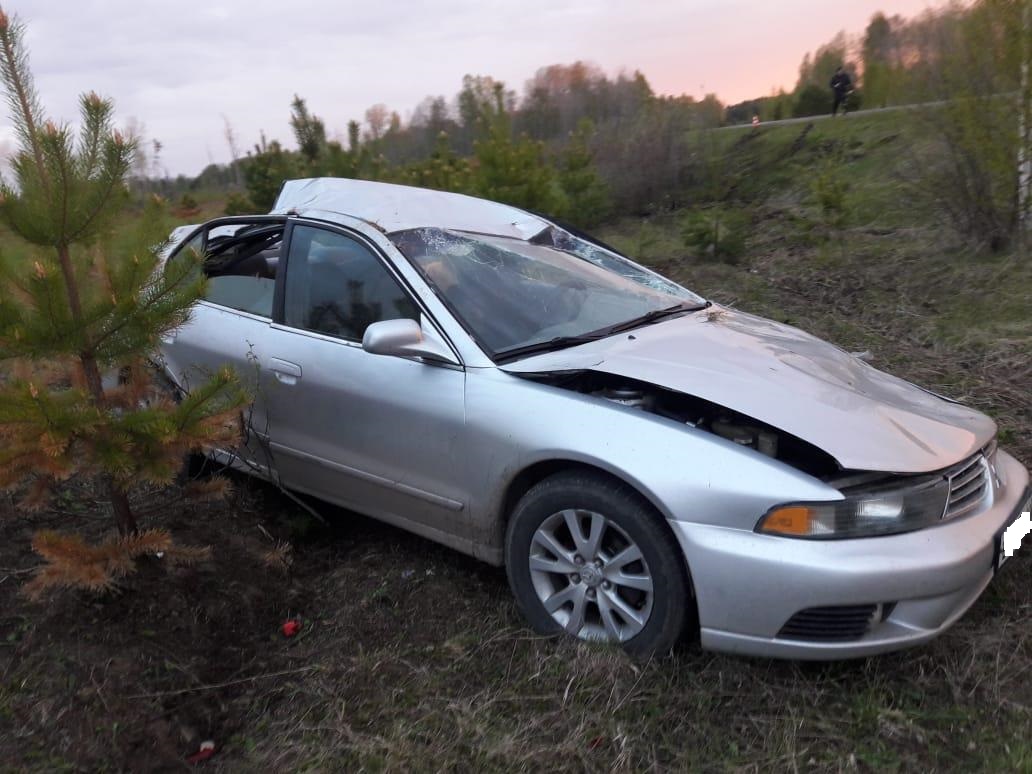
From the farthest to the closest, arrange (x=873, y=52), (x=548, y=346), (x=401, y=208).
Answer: (x=873, y=52) → (x=401, y=208) → (x=548, y=346)

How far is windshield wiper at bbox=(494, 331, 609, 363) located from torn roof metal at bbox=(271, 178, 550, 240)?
0.91m

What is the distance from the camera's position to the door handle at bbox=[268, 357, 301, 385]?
3.60 meters

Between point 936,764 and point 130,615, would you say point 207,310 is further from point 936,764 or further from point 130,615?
point 936,764

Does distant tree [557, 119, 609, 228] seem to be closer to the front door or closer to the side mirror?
the front door

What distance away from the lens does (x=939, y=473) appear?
2604 mm

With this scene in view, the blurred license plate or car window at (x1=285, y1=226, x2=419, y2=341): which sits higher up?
car window at (x1=285, y1=226, x2=419, y2=341)

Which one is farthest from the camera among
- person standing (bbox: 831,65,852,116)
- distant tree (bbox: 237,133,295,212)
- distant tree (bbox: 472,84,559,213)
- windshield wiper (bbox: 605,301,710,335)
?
person standing (bbox: 831,65,852,116)

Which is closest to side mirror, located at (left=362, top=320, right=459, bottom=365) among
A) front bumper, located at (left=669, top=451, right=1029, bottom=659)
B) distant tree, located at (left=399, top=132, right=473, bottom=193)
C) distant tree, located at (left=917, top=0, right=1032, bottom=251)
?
front bumper, located at (left=669, top=451, right=1029, bottom=659)

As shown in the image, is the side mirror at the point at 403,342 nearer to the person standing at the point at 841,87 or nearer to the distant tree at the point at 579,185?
the distant tree at the point at 579,185

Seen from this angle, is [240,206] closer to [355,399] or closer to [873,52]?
[355,399]

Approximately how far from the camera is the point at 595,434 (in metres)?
2.72

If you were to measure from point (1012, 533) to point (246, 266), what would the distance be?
3.50m

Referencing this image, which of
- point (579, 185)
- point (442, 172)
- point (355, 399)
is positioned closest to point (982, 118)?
point (579, 185)

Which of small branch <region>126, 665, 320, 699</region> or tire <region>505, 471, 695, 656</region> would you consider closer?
tire <region>505, 471, 695, 656</region>
